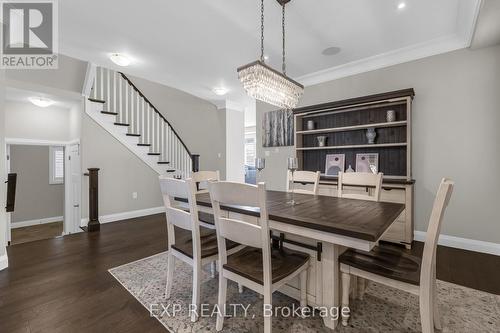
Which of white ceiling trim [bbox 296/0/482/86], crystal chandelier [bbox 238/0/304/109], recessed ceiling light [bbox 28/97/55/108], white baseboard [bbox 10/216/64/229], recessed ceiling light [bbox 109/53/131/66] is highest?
recessed ceiling light [bbox 109/53/131/66]

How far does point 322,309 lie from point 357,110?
2.96 metres

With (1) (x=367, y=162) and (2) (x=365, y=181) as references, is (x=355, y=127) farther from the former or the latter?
(2) (x=365, y=181)

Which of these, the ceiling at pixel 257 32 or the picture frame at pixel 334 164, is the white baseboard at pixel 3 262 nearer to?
the ceiling at pixel 257 32

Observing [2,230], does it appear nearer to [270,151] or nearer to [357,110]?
[270,151]

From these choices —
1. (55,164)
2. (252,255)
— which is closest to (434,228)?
(252,255)

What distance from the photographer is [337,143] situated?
3.82 meters

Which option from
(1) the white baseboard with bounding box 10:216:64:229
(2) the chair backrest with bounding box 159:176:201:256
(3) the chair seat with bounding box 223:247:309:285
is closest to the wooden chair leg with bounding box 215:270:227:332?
(3) the chair seat with bounding box 223:247:309:285

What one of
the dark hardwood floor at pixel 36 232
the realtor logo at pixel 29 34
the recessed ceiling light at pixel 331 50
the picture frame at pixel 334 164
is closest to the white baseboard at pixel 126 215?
the dark hardwood floor at pixel 36 232

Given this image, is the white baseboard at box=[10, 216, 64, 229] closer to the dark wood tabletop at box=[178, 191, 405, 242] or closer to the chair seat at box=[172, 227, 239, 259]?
the chair seat at box=[172, 227, 239, 259]

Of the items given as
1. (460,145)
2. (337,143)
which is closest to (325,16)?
(337,143)

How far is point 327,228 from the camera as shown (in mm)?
1196

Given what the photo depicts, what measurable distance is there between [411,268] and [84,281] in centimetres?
266

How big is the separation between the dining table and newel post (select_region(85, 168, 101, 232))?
9.31 ft

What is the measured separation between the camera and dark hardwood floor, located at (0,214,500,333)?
162 cm
